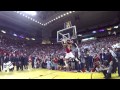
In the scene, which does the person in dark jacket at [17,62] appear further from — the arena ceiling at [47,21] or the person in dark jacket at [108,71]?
the person in dark jacket at [108,71]

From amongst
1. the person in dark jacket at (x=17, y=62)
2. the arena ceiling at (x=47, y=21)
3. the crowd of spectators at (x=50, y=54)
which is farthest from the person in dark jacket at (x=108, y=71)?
the person in dark jacket at (x=17, y=62)

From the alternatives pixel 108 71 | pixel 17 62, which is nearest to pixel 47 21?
pixel 17 62

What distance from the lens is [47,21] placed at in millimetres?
9734

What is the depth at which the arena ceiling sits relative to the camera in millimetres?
8194

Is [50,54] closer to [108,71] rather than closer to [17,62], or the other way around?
[17,62]

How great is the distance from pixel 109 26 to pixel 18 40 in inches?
286

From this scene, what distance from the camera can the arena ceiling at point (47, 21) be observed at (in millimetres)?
8194

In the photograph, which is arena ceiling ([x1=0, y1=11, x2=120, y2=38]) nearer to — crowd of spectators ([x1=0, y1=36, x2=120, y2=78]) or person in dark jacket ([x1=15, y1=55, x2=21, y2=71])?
crowd of spectators ([x1=0, y1=36, x2=120, y2=78])

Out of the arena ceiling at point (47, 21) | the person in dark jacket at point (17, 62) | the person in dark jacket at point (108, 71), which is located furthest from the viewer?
the person in dark jacket at point (17, 62)

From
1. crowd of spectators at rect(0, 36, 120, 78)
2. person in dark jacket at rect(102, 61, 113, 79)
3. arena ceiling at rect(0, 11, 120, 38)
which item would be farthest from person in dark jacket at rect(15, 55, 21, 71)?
person in dark jacket at rect(102, 61, 113, 79)
